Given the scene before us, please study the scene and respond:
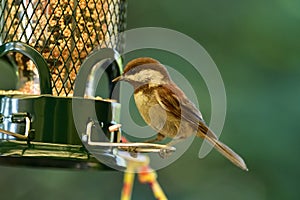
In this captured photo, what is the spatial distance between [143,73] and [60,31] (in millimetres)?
304

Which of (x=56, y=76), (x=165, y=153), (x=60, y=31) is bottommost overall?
(x=165, y=153)

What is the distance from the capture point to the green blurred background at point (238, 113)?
427cm

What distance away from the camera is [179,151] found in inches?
115

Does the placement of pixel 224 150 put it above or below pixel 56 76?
below

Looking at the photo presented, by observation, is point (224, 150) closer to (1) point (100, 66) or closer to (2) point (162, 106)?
(2) point (162, 106)

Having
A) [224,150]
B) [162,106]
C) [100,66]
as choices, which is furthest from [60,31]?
[224,150]

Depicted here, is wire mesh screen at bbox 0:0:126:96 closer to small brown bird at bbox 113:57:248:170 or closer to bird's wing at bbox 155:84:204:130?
small brown bird at bbox 113:57:248:170

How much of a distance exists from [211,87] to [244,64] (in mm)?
433

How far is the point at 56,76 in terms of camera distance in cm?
267

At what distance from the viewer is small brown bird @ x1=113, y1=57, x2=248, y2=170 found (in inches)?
103

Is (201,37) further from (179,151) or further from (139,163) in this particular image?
(139,163)

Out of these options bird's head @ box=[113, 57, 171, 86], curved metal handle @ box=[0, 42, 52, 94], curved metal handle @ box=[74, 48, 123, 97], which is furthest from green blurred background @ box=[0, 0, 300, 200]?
curved metal handle @ box=[0, 42, 52, 94]

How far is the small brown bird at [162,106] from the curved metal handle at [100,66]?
105 millimetres

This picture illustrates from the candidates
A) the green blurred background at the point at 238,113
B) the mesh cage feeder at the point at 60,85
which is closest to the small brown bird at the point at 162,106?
the mesh cage feeder at the point at 60,85
